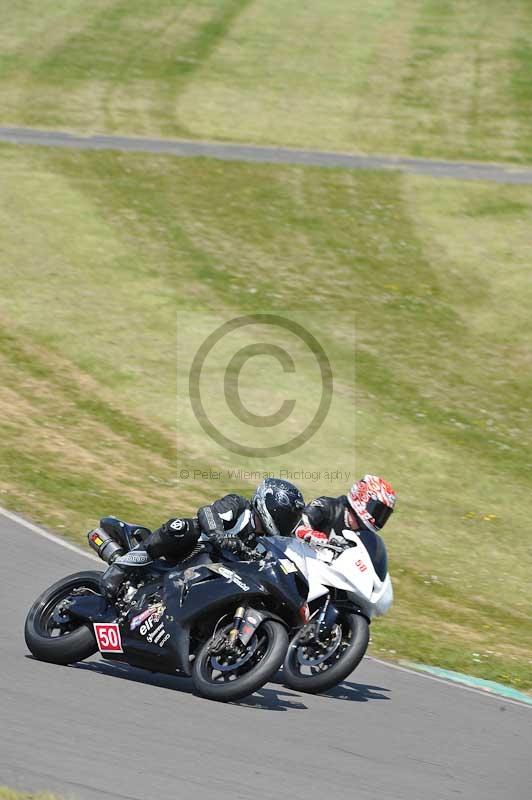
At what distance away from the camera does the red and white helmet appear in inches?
351

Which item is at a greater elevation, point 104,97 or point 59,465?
point 59,465

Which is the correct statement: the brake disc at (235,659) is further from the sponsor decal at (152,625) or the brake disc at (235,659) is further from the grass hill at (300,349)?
the grass hill at (300,349)

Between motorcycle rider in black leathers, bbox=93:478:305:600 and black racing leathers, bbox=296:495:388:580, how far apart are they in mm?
178

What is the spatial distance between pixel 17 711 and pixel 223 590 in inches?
63.3

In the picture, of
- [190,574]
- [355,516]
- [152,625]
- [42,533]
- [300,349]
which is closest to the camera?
[152,625]

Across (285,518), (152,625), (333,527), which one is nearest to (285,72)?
(333,527)

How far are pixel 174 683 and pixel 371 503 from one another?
193 cm

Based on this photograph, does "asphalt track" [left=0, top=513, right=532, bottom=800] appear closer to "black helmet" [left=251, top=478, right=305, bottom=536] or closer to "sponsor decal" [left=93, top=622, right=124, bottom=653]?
"sponsor decal" [left=93, top=622, right=124, bottom=653]

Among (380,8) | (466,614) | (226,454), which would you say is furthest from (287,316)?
Answer: (380,8)

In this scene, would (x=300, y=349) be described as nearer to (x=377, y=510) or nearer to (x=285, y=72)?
(x=377, y=510)

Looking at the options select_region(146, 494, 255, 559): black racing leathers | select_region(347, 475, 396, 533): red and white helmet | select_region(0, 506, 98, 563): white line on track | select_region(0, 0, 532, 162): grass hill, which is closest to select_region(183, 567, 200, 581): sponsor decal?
select_region(146, 494, 255, 559): black racing leathers

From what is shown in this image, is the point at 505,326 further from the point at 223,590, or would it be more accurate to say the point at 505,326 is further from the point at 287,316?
the point at 223,590

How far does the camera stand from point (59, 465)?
15352 mm

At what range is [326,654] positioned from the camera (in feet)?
28.1
